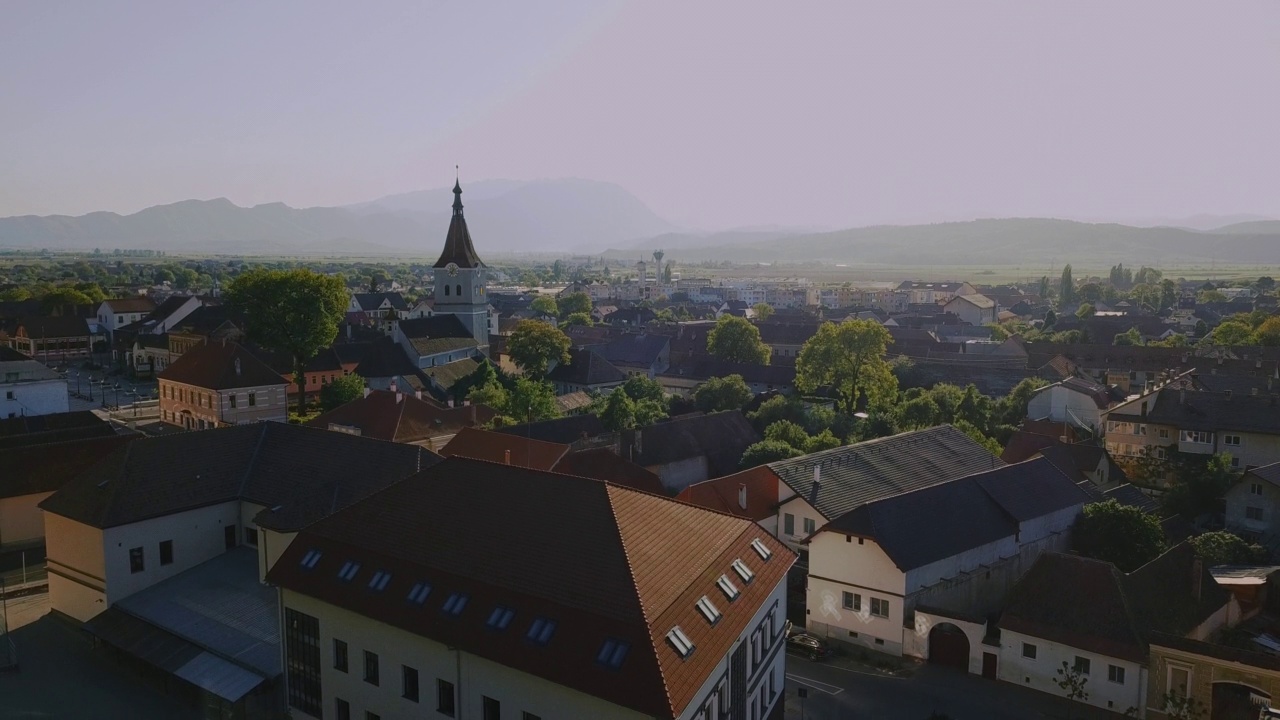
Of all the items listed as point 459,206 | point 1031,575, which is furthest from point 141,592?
point 459,206

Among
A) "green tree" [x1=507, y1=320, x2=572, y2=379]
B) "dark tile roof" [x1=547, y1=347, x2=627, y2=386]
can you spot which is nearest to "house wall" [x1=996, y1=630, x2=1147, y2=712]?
"dark tile roof" [x1=547, y1=347, x2=627, y2=386]

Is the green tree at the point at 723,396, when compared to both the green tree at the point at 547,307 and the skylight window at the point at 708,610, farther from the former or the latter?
the green tree at the point at 547,307

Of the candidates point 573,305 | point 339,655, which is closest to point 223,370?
point 339,655

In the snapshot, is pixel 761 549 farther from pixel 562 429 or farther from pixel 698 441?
pixel 562 429

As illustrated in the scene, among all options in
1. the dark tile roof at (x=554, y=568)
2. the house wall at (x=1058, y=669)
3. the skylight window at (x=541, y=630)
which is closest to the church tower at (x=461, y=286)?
the dark tile roof at (x=554, y=568)

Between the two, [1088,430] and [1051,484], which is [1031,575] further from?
[1088,430]

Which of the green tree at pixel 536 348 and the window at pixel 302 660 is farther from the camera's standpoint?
the green tree at pixel 536 348
